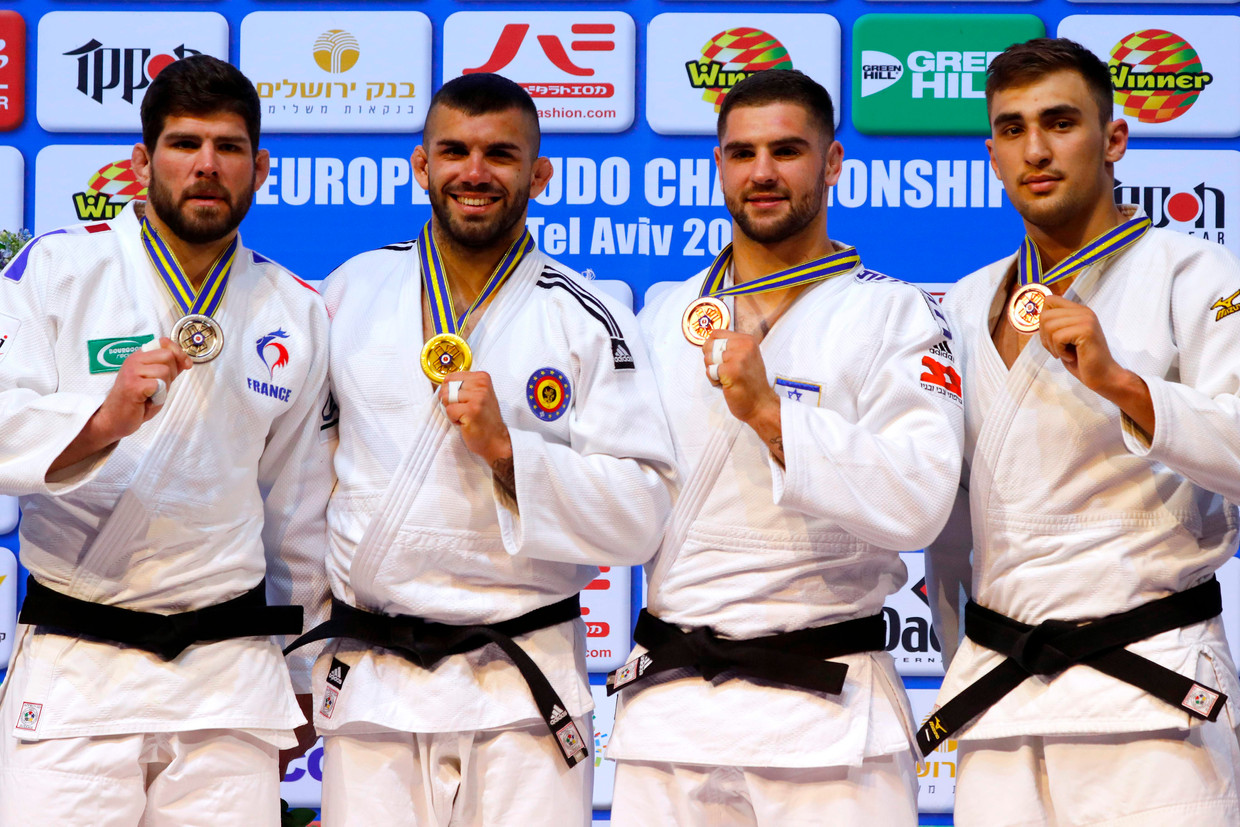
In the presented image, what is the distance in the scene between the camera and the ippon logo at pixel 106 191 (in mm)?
3934

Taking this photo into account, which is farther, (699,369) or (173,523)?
(699,369)

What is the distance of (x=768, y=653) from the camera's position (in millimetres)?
2318

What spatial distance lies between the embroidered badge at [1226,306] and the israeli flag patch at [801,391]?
782mm

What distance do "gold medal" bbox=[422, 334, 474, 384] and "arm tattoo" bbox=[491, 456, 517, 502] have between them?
0.20 metres

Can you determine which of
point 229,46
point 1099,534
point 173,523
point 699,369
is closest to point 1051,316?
point 1099,534

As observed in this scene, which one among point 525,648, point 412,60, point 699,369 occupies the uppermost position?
point 412,60

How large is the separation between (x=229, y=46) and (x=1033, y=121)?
105 inches

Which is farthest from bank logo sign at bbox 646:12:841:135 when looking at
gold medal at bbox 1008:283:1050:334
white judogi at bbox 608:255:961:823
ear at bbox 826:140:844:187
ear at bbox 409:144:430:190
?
gold medal at bbox 1008:283:1050:334

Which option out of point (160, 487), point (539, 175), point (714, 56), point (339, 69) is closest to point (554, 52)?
point (714, 56)

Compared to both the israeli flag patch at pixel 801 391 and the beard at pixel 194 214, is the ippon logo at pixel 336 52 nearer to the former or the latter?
the beard at pixel 194 214

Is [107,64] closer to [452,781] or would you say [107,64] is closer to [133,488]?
[133,488]

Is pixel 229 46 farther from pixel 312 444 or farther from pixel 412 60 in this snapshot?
pixel 312 444

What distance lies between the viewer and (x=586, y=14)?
12.7 feet

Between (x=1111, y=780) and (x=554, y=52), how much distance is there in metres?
2.74
